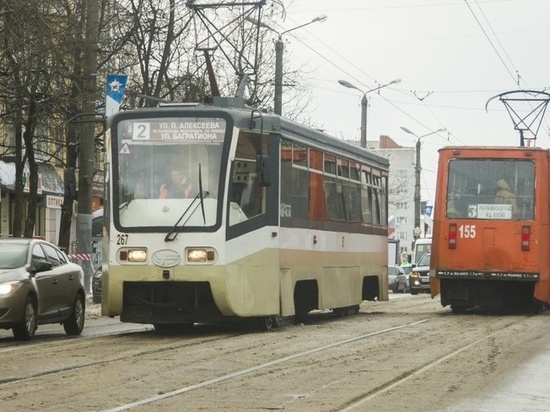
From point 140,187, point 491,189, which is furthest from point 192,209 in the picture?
point 491,189

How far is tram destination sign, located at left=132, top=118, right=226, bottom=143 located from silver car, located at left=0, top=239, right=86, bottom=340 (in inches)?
88.5

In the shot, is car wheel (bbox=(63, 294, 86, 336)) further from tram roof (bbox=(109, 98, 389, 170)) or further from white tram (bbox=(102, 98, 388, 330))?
tram roof (bbox=(109, 98, 389, 170))

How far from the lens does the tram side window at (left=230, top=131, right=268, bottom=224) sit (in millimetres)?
19859

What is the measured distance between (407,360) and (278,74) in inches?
976

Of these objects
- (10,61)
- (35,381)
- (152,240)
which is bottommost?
(35,381)

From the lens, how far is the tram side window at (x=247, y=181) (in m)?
19.9

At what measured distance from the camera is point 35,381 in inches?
516

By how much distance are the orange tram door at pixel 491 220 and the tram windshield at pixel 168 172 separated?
9.43 meters

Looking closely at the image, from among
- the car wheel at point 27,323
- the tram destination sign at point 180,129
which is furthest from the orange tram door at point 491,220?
the car wheel at point 27,323

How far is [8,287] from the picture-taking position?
62.5 feet

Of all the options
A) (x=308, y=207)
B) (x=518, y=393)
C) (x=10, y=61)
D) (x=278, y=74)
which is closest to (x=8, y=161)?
(x=278, y=74)

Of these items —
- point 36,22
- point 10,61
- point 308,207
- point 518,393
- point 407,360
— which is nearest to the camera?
point 518,393

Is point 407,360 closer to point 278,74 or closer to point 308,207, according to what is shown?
point 308,207

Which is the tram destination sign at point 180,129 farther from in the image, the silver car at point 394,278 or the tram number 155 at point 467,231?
the silver car at point 394,278
